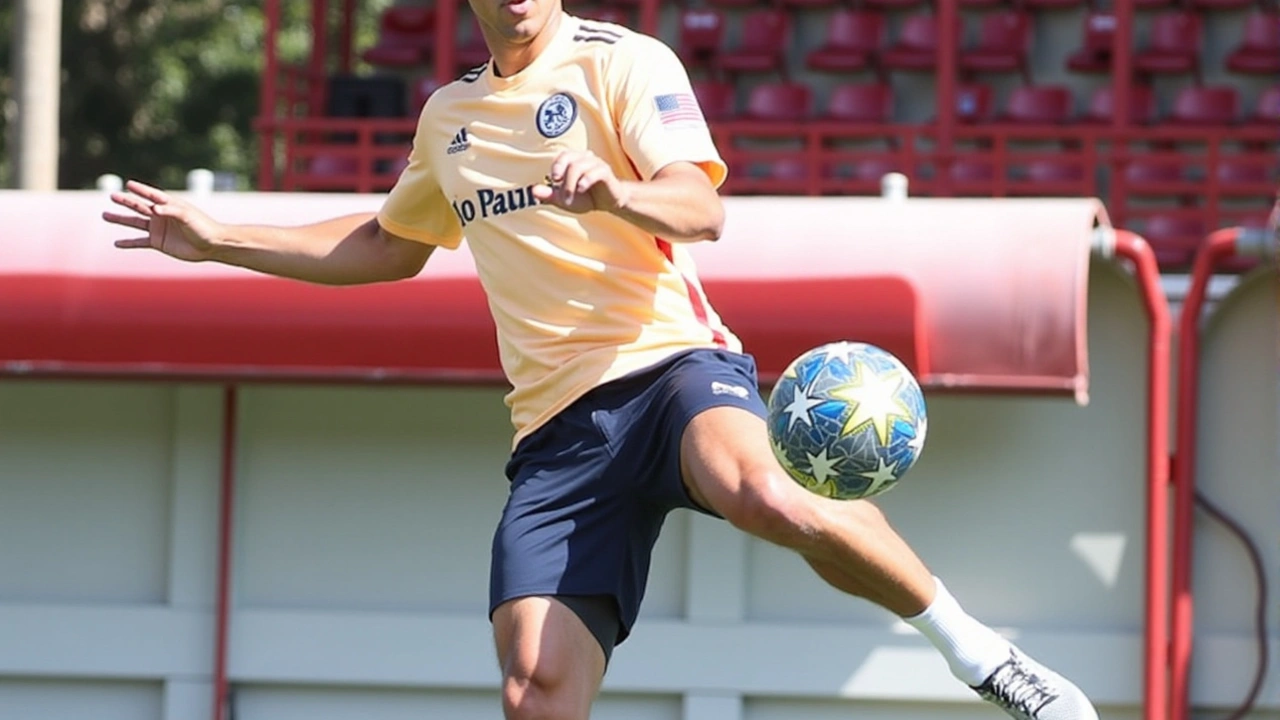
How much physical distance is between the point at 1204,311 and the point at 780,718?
7.74 ft

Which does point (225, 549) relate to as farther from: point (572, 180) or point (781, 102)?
point (781, 102)

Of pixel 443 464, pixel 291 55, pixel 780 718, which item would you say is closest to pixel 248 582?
pixel 443 464

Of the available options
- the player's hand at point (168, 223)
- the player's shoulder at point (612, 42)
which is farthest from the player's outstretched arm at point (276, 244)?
the player's shoulder at point (612, 42)

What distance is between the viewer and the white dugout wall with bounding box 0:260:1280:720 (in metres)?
8.34

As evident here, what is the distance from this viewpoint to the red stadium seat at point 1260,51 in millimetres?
14625

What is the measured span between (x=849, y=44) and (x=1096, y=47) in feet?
5.83

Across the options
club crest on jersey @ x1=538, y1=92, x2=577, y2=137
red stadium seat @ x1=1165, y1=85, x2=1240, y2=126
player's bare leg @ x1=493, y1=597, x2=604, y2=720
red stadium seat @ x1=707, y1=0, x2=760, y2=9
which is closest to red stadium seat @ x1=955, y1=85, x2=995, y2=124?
red stadium seat @ x1=1165, y1=85, x2=1240, y2=126

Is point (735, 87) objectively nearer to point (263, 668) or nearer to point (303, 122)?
point (303, 122)

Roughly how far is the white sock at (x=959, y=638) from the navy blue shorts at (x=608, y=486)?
0.57 m

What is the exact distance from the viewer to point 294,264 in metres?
5.26

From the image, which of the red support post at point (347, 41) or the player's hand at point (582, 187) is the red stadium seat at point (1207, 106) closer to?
the red support post at point (347, 41)

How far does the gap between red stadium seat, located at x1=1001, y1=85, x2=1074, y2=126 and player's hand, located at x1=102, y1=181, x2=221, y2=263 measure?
34.2ft

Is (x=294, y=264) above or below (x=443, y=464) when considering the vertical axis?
above

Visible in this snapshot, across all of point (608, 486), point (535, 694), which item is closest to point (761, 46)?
point (608, 486)
